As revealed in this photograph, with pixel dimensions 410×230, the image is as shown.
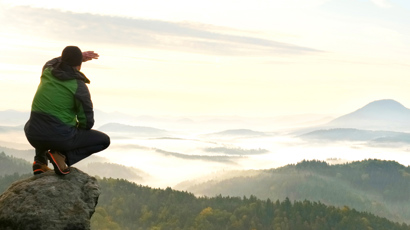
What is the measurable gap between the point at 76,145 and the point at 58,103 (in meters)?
1.55

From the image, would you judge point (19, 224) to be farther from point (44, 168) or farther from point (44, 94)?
point (44, 94)

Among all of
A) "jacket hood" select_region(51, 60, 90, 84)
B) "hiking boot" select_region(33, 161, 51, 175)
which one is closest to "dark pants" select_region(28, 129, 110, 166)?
"hiking boot" select_region(33, 161, 51, 175)

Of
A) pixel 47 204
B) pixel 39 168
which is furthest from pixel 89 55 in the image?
pixel 47 204

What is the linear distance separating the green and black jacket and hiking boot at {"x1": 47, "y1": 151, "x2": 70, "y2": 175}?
0.73 metres

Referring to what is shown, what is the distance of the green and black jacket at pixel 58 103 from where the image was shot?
16359 millimetres

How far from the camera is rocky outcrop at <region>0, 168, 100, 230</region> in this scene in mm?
16141

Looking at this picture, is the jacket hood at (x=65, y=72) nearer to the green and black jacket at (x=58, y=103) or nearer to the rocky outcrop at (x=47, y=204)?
the green and black jacket at (x=58, y=103)

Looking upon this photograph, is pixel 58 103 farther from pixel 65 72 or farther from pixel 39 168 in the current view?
pixel 39 168

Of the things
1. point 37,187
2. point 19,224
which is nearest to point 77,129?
point 37,187

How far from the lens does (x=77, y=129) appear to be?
1714 cm

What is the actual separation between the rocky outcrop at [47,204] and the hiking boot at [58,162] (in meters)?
0.29

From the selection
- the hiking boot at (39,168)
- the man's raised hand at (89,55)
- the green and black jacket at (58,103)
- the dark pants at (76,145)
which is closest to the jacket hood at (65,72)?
the green and black jacket at (58,103)

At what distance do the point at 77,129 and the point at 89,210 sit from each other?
104 inches

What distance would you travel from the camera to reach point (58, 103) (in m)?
16.4
